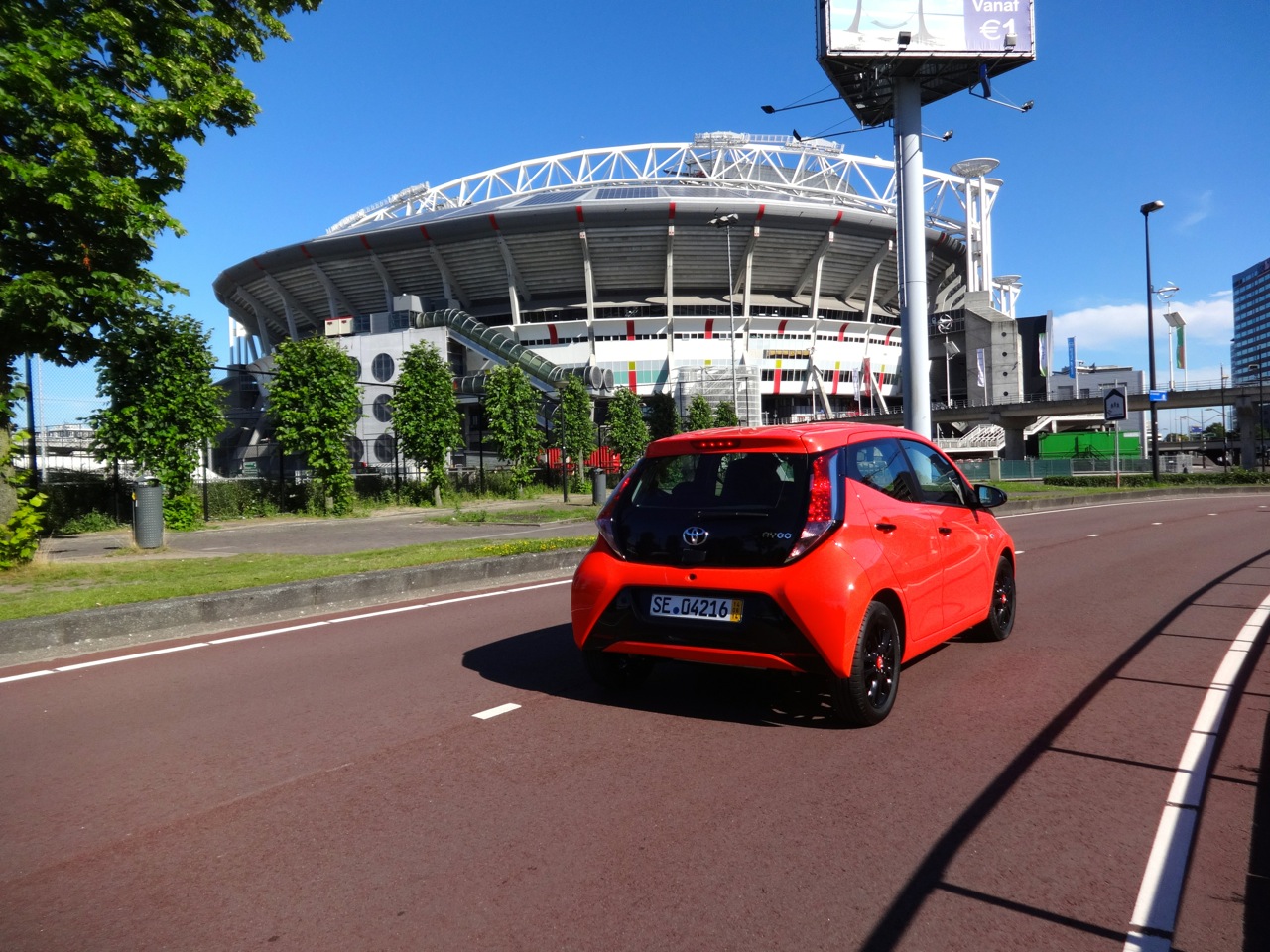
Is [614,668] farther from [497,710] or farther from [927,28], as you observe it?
[927,28]

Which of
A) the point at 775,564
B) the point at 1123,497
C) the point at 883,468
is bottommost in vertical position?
the point at 1123,497

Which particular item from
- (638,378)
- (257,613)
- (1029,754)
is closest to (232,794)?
(1029,754)

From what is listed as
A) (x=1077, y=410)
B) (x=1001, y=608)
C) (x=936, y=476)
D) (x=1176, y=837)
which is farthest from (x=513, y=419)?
(x=1077, y=410)

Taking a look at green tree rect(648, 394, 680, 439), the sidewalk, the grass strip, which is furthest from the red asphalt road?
green tree rect(648, 394, 680, 439)

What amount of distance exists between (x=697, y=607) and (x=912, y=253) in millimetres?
24873

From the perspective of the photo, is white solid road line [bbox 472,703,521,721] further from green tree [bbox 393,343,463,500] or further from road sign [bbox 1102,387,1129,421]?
road sign [bbox 1102,387,1129,421]

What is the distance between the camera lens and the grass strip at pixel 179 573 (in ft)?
29.0

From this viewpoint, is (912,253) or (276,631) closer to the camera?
(276,631)

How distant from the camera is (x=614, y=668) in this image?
5562 millimetres

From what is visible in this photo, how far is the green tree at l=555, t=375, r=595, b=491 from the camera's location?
3697 centimetres

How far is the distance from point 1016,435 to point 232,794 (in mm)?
77627

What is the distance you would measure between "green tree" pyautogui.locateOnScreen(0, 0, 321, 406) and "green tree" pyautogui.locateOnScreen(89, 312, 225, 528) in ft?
23.7

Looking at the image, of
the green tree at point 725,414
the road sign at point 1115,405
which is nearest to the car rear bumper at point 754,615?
the road sign at point 1115,405

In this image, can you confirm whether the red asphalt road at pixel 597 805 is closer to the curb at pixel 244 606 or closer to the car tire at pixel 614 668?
the car tire at pixel 614 668
